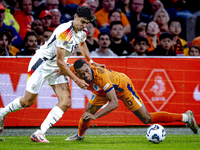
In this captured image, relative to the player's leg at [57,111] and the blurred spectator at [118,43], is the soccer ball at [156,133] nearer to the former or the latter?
the player's leg at [57,111]

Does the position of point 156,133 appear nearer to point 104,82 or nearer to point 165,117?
point 165,117

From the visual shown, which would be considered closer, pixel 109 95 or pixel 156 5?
pixel 109 95

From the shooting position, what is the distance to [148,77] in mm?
9336

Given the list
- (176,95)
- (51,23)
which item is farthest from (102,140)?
(51,23)

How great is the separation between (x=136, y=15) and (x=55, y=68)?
259 inches

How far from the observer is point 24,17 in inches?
451

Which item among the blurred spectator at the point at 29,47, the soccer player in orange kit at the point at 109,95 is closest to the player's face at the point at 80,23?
the soccer player in orange kit at the point at 109,95

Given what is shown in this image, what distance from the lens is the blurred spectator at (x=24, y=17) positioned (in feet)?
37.3

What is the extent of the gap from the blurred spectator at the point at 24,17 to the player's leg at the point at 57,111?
5058mm

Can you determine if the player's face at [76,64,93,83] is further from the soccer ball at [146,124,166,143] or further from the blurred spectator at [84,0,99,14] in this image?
the blurred spectator at [84,0,99,14]

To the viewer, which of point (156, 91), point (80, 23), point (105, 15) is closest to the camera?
point (80, 23)

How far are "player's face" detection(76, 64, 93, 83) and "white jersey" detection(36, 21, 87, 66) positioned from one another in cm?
47

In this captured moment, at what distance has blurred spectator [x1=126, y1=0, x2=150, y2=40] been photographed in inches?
495

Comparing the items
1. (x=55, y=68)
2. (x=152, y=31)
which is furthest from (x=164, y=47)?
(x=55, y=68)
